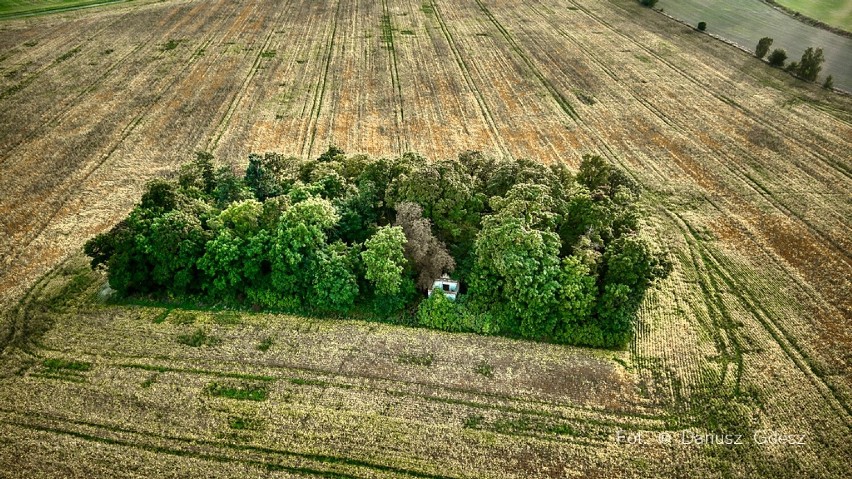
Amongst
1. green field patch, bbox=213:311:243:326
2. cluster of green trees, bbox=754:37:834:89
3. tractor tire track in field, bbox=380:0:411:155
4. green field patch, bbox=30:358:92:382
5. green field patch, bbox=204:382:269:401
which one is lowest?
green field patch, bbox=30:358:92:382

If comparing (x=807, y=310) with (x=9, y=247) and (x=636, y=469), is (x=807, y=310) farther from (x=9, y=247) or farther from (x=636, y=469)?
(x=9, y=247)

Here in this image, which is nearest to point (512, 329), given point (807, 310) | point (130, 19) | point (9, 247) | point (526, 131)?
point (807, 310)

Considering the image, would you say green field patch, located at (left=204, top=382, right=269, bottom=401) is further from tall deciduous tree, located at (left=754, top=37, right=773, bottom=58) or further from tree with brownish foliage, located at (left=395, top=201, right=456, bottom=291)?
tall deciduous tree, located at (left=754, top=37, right=773, bottom=58)

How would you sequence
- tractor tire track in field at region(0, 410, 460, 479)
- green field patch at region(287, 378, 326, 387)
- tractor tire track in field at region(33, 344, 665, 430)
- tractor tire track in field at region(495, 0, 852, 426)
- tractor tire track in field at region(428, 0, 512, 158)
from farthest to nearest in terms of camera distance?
1. tractor tire track in field at region(428, 0, 512, 158)
2. green field patch at region(287, 378, 326, 387)
3. tractor tire track in field at region(495, 0, 852, 426)
4. tractor tire track in field at region(33, 344, 665, 430)
5. tractor tire track in field at region(0, 410, 460, 479)

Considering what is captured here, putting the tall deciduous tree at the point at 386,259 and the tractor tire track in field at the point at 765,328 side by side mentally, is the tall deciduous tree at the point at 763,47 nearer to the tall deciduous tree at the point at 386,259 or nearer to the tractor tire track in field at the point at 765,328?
the tractor tire track in field at the point at 765,328

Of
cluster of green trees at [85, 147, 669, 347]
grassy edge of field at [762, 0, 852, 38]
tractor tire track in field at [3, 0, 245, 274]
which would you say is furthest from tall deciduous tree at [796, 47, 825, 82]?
tractor tire track in field at [3, 0, 245, 274]

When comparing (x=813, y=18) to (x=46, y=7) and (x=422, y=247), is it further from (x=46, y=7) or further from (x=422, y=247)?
(x=46, y=7)

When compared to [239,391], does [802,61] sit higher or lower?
higher

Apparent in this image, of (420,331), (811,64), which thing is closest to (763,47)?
(811,64)

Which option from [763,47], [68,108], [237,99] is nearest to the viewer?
[68,108]
